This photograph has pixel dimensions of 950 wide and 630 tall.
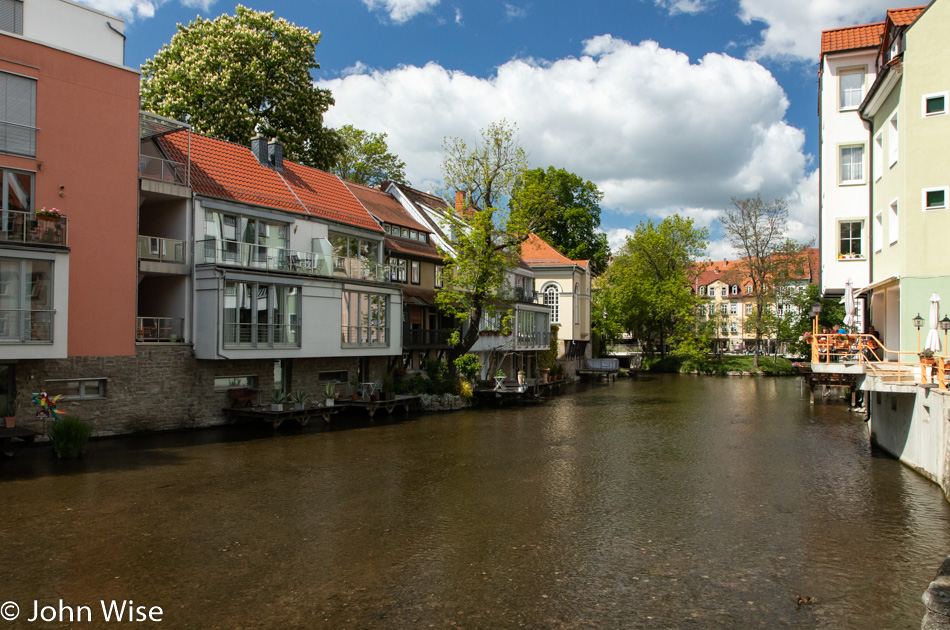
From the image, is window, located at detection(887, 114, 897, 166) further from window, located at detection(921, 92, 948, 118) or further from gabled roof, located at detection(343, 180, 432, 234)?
gabled roof, located at detection(343, 180, 432, 234)

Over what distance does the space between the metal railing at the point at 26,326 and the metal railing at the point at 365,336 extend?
1005 cm

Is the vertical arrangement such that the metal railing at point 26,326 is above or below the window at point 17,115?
below

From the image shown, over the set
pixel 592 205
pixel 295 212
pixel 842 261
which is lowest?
pixel 842 261

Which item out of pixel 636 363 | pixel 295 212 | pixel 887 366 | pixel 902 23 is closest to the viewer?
pixel 887 366

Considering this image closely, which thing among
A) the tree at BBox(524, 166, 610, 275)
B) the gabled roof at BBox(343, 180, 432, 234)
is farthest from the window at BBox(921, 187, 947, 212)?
the tree at BBox(524, 166, 610, 275)

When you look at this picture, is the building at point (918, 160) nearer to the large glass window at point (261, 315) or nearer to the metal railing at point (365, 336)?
the metal railing at point (365, 336)

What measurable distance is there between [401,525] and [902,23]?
17067 millimetres

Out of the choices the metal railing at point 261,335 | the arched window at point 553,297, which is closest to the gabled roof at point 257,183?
the metal railing at point 261,335

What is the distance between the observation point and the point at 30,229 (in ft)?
54.5

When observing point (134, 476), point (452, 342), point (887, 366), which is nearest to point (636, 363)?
point (452, 342)

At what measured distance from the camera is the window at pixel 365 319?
25.4m

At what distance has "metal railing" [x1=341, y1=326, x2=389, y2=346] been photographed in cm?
2536

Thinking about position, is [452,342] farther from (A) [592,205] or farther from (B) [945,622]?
(A) [592,205]

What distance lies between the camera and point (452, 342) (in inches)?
1211
